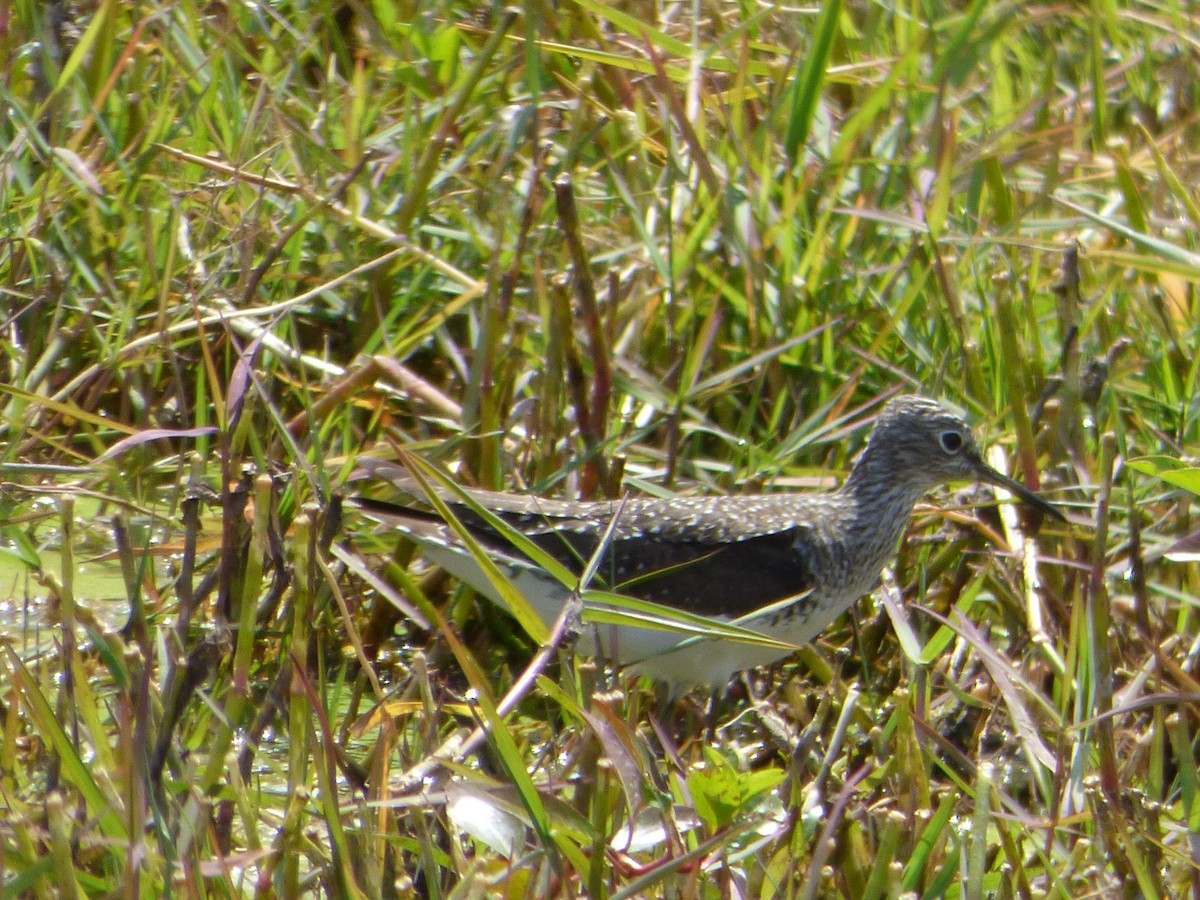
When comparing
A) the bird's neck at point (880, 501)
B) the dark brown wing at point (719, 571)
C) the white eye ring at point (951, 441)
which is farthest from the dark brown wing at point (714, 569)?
the white eye ring at point (951, 441)

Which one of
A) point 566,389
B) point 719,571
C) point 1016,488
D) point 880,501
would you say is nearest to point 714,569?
point 719,571

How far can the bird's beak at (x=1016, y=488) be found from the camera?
4.16 metres

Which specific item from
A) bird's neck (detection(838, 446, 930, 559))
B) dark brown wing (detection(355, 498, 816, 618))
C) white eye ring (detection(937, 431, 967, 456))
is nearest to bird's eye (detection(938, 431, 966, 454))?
white eye ring (detection(937, 431, 967, 456))

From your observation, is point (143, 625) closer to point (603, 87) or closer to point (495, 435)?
point (495, 435)

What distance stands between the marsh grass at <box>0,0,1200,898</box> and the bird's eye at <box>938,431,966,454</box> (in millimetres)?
177

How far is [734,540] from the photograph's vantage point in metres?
4.20

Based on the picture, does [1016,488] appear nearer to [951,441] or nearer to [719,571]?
[951,441]

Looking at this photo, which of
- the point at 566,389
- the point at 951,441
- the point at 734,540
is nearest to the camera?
the point at 734,540

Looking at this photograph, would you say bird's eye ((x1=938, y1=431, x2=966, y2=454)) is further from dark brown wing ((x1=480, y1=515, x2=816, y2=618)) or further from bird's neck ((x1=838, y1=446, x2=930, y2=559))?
dark brown wing ((x1=480, y1=515, x2=816, y2=618))

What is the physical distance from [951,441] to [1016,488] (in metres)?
0.26

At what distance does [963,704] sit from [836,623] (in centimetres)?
63

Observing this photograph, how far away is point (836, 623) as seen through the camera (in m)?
4.58

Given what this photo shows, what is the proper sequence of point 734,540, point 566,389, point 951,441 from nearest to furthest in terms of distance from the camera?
point 734,540
point 951,441
point 566,389

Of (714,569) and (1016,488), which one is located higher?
(1016,488)
